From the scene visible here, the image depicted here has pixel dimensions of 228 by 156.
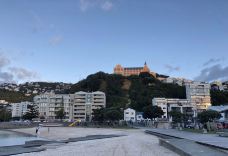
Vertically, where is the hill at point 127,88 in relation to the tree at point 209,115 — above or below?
above

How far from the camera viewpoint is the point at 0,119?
122 m

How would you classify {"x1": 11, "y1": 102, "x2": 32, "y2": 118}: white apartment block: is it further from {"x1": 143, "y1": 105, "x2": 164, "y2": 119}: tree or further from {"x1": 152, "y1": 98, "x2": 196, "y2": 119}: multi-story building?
{"x1": 143, "y1": 105, "x2": 164, "y2": 119}: tree

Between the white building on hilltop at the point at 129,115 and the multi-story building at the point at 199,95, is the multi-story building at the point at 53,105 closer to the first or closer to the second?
the white building on hilltop at the point at 129,115

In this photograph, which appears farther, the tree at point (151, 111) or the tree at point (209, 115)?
the tree at point (151, 111)

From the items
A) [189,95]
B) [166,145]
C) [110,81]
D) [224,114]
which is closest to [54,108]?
[110,81]

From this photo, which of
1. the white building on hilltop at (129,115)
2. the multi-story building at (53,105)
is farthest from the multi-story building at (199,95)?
the multi-story building at (53,105)

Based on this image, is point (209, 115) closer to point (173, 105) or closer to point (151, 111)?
point (151, 111)

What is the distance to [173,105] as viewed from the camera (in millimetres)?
127250

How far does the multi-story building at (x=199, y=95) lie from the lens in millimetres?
134875

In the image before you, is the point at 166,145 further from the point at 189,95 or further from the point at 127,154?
the point at 189,95

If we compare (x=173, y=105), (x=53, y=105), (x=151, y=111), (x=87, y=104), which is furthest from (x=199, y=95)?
(x=53, y=105)

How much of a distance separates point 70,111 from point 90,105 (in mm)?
10078

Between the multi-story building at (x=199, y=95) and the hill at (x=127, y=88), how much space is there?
8.10 meters

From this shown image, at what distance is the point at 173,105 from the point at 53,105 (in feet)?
179
